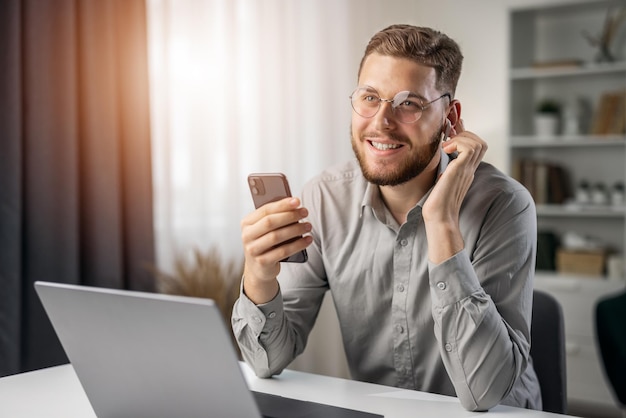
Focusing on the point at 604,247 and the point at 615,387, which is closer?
the point at 615,387

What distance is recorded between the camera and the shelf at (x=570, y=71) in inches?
141

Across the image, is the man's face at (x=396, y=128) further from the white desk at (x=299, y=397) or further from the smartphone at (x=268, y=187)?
the white desk at (x=299, y=397)

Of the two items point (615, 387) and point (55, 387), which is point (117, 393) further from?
point (615, 387)

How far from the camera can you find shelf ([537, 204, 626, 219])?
3.55m

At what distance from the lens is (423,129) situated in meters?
1.51

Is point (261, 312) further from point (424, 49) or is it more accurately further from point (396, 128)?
point (424, 49)

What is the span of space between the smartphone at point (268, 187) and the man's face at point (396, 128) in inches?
12.8

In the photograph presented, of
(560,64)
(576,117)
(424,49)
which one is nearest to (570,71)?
(560,64)

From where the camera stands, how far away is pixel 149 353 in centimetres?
89

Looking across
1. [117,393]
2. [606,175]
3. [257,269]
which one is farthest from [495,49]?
[117,393]

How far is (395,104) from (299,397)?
62 cm

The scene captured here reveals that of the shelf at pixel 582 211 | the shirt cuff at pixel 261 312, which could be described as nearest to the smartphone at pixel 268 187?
the shirt cuff at pixel 261 312

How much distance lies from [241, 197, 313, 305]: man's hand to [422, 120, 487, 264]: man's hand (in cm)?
23

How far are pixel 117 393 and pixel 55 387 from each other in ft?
1.25
